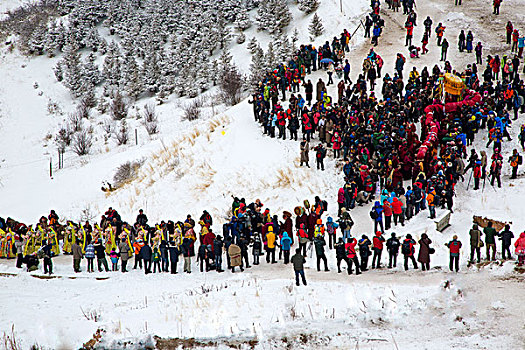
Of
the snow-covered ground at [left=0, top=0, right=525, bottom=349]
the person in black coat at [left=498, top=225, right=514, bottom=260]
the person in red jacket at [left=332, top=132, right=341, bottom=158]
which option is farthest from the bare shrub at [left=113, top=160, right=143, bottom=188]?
the person in black coat at [left=498, top=225, right=514, bottom=260]

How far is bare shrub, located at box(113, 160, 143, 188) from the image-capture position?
91.7 ft

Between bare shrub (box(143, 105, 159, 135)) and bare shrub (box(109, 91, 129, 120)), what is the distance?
199 centimetres

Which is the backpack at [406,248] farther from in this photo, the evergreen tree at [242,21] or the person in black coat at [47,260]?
the evergreen tree at [242,21]

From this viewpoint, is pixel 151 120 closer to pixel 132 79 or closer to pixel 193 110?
pixel 193 110

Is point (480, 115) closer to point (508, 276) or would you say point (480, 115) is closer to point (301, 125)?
point (301, 125)

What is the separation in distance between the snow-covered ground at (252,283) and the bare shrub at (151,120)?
512 cm

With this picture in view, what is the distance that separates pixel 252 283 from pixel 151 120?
27.3m

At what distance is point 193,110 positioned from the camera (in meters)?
37.7

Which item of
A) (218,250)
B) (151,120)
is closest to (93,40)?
(151,120)

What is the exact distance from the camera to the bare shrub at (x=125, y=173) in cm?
2795

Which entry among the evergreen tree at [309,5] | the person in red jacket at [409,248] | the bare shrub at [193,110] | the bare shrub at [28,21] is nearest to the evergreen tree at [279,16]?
the evergreen tree at [309,5]

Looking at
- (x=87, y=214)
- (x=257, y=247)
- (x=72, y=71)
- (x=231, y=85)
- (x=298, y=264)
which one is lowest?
(x=298, y=264)

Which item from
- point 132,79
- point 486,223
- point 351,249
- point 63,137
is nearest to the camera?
point 351,249

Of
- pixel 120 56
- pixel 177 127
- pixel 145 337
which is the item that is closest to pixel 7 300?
pixel 145 337
